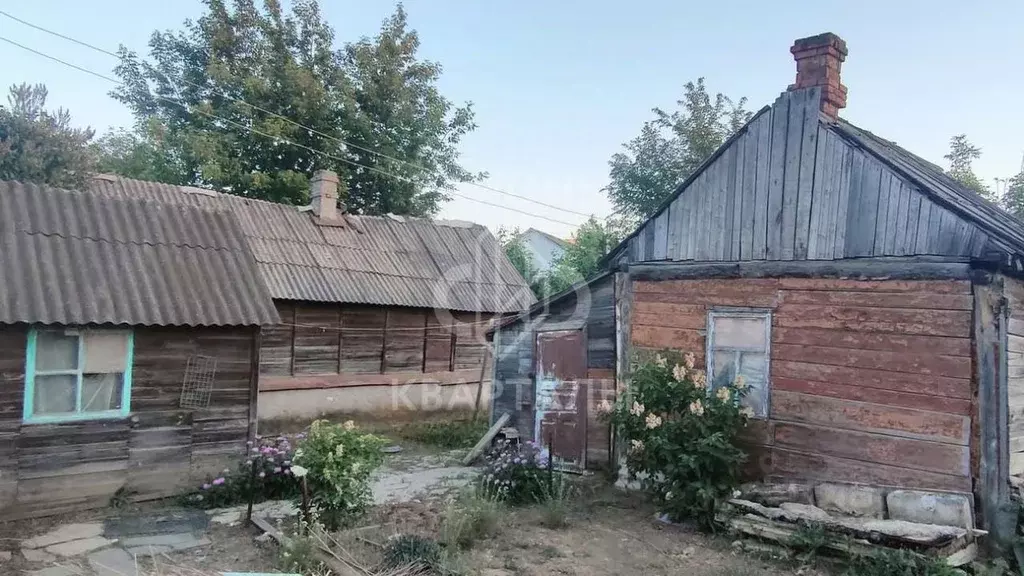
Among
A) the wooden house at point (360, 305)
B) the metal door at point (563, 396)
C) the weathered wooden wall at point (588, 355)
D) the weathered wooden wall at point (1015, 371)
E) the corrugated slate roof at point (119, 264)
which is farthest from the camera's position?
the wooden house at point (360, 305)

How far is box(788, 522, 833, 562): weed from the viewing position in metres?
6.17

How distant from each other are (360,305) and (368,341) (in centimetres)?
Result: 82

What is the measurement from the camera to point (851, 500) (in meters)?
7.02

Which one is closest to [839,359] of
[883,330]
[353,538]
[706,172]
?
[883,330]

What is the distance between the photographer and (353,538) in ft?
20.4

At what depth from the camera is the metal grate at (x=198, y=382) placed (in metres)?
7.96

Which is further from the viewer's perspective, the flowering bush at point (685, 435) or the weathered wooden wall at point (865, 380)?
the flowering bush at point (685, 435)

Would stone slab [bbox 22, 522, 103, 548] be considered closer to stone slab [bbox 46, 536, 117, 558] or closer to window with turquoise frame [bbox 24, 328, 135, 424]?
stone slab [bbox 46, 536, 117, 558]

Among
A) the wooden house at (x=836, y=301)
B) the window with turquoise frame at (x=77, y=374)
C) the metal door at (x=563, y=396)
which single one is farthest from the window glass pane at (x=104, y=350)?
the wooden house at (x=836, y=301)

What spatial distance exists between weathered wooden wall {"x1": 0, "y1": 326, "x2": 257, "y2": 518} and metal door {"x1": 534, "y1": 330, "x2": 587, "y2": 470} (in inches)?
176

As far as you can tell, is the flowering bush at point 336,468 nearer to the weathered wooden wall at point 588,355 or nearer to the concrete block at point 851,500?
the weathered wooden wall at point 588,355

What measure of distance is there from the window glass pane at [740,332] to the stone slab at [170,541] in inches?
243

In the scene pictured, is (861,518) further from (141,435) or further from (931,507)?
(141,435)

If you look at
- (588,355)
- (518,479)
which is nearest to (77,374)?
(518,479)
